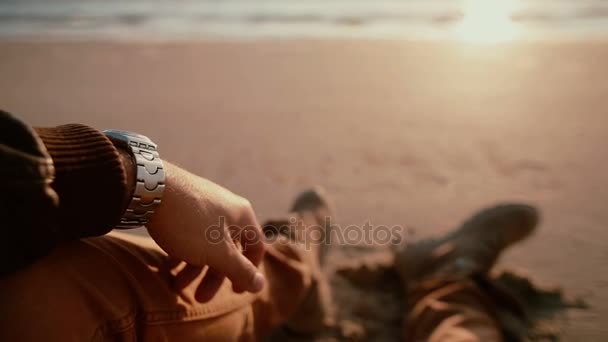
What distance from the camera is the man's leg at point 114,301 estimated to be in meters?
0.74

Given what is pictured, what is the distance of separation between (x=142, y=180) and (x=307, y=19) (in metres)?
2.70

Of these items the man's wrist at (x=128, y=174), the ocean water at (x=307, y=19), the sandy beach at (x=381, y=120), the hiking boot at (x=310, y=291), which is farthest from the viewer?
the ocean water at (x=307, y=19)

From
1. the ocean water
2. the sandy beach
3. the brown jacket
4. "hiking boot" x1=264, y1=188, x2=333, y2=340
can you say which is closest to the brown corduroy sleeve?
the brown jacket

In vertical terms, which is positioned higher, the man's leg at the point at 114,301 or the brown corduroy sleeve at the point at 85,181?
the brown corduroy sleeve at the point at 85,181

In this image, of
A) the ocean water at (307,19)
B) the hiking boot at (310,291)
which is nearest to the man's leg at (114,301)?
the hiking boot at (310,291)

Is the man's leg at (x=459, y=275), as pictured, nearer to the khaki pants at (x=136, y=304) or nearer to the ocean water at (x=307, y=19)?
the khaki pants at (x=136, y=304)

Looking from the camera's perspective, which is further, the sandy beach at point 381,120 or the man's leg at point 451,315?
the sandy beach at point 381,120

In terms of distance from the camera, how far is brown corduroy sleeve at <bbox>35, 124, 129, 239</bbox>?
0.77 m

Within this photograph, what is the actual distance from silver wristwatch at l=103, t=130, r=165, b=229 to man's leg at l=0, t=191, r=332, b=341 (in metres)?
0.07

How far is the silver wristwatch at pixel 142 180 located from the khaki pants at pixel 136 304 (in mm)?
73

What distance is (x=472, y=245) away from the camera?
4.87 feet

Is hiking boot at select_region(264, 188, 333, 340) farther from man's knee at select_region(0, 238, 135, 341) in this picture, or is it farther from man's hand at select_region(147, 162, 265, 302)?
man's knee at select_region(0, 238, 135, 341)

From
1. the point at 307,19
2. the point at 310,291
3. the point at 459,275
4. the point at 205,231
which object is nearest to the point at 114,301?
the point at 205,231

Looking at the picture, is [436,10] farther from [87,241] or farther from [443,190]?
[87,241]
